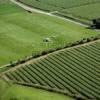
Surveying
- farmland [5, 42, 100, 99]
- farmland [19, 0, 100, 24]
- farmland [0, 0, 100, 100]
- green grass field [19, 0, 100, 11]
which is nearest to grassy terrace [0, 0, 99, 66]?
farmland [0, 0, 100, 100]

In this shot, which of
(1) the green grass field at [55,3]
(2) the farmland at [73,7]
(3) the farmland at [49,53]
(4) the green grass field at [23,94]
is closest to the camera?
(4) the green grass field at [23,94]

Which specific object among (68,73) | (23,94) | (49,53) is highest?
(49,53)

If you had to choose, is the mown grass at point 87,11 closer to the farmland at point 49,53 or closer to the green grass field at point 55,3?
the farmland at point 49,53

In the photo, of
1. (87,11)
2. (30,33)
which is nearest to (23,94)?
(30,33)

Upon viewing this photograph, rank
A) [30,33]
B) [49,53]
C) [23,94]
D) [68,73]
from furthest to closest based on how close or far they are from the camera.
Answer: [30,33], [49,53], [68,73], [23,94]

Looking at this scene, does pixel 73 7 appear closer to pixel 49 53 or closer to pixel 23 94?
pixel 49 53

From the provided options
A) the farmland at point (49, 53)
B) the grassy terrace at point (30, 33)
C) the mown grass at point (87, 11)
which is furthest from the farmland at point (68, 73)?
the mown grass at point (87, 11)

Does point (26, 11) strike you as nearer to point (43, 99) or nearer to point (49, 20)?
point (49, 20)
